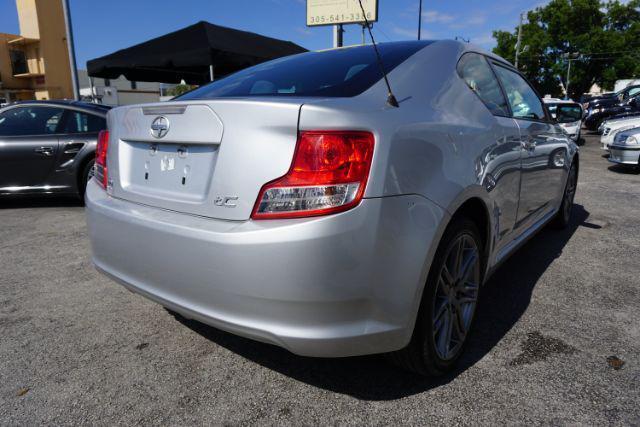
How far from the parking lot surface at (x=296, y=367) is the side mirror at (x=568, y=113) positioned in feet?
4.56

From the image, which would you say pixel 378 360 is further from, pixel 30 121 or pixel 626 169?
pixel 626 169

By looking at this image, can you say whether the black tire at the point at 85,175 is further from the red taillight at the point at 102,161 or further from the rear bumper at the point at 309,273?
the rear bumper at the point at 309,273

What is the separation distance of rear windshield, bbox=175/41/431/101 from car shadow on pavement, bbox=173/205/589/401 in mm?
1212

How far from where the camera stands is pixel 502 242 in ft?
8.18

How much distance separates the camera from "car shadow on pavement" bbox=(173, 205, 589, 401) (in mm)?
1928

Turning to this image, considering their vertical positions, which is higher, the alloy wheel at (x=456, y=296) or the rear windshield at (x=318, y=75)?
the rear windshield at (x=318, y=75)

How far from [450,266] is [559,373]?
0.70 m

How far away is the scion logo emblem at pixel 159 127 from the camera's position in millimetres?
1802

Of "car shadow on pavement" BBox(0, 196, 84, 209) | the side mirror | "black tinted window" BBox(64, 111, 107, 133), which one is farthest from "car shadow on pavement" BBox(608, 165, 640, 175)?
"car shadow on pavement" BBox(0, 196, 84, 209)

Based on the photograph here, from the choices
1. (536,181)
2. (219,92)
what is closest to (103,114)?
(219,92)

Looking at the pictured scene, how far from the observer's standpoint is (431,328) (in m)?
1.81

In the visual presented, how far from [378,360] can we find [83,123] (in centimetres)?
501

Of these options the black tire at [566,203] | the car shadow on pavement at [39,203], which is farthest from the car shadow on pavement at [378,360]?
the car shadow on pavement at [39,203]

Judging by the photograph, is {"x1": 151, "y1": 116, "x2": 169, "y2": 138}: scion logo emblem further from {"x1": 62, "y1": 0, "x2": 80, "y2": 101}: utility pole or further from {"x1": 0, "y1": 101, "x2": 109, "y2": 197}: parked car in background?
{"x1": 62, "y1": 0, "x2": 80, "y2": 101}: utility pole
